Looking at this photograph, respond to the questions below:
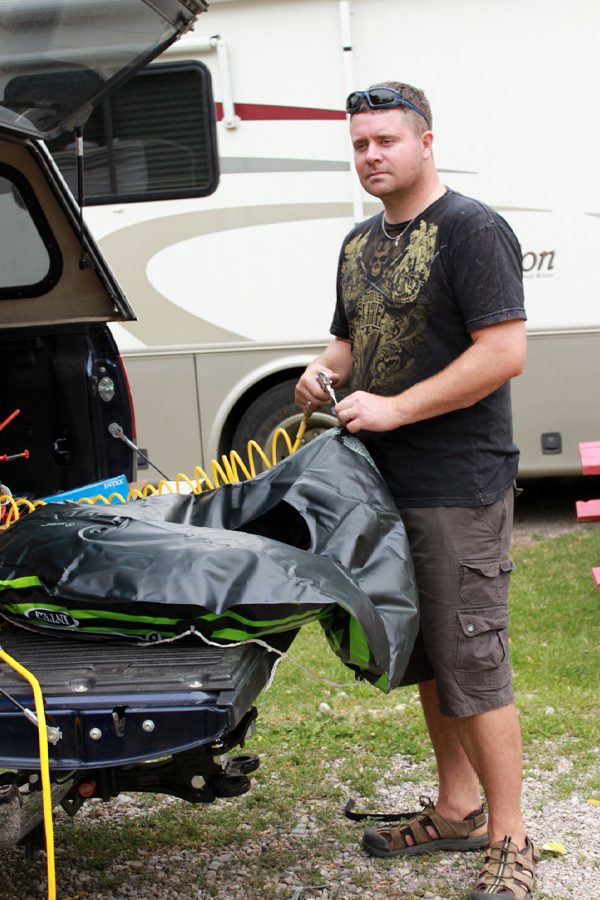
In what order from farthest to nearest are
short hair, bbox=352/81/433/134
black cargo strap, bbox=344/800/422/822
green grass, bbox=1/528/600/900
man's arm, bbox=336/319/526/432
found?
black cargo strap, bbox=344/800/422/822 → green grass, bbox=1/528/600/900 → short hair, bbox=352/81/433/134 → man's arm, bbox=336/319/526/432

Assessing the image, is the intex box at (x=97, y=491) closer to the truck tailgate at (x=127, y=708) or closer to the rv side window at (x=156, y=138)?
the truck tailgate at (x=127, y=708)

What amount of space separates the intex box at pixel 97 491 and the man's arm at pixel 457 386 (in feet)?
3.88

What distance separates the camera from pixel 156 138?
575cm

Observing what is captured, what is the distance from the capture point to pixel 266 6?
5.54 meters

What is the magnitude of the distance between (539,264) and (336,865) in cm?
398

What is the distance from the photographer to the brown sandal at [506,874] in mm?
2305

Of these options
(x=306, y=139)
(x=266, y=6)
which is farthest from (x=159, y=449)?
(x=266, y=6)

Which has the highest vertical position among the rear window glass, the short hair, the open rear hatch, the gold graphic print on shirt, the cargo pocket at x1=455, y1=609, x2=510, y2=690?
the open rear hatch

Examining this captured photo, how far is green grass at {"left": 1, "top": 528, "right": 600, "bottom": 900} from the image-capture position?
2.59 m

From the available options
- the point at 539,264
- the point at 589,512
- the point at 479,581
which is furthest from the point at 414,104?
the point at 539,264

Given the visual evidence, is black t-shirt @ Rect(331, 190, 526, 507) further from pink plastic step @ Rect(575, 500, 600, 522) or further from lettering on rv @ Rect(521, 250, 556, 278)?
lettering on rv @ Rect(521, 250, 556, 278)

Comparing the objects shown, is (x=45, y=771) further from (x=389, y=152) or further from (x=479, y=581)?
(x=389, y=152)

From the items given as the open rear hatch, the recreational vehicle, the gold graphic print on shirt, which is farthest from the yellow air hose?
the recreational vehicle

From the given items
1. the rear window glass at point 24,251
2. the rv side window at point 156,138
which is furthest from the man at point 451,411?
the rv side window at point 156,138
